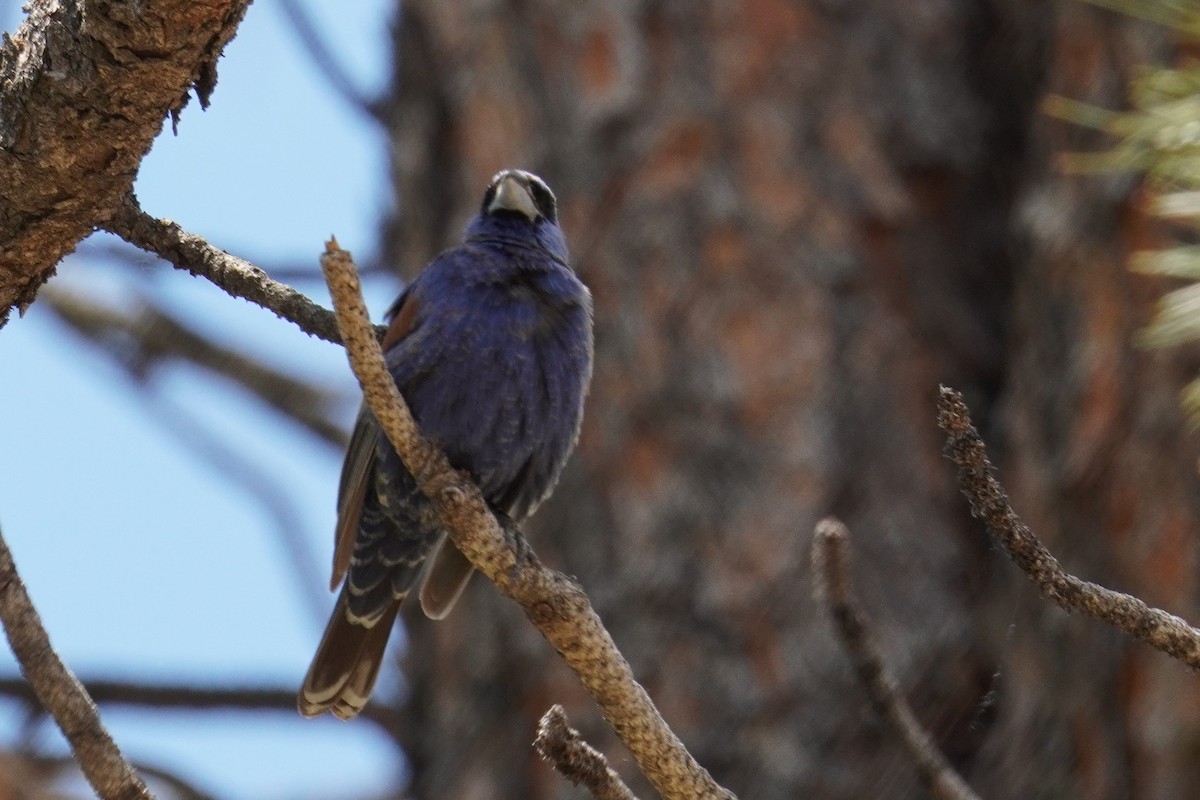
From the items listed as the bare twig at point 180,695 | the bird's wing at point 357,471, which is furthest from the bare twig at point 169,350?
the bird's wing at point 357,471

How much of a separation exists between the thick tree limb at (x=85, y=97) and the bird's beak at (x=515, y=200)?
178 cm

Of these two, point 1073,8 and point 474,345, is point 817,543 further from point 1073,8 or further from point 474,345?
point 1073,8

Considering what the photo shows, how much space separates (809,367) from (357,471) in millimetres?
1624

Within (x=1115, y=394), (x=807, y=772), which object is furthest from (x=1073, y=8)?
(x=807, y=772)

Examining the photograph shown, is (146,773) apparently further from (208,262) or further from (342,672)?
(208,262)

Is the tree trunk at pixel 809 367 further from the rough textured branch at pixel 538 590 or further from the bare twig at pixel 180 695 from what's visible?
the rough textured branch at pixel 538 590

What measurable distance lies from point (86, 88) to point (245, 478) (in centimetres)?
338

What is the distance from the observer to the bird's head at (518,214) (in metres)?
4.06

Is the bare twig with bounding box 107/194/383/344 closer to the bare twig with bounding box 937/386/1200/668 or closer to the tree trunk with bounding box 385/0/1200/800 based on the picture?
the bare twig with bounding box 937/386/1200/668

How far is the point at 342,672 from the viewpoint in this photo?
3984 millimetres

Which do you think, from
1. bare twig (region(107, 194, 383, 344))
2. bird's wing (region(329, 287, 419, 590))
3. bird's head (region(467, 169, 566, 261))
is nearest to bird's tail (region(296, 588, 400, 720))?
bird's wing (region(329, 287, 419, 590))

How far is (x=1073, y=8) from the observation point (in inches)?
170

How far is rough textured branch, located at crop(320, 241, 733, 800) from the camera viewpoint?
2.21m

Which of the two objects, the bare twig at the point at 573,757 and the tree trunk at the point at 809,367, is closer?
the bare twig at the point at 573,757
